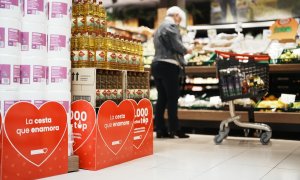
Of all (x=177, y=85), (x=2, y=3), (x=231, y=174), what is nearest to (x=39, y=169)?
(x=2, y=3)

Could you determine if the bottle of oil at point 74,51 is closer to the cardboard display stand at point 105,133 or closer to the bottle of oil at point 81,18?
the bottle of oil at point 81,18

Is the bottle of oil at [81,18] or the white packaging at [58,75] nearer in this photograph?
the white packaging at [58,75]

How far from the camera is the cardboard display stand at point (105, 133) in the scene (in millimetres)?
3047

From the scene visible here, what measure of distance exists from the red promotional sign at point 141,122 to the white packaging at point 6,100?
3.72 feet

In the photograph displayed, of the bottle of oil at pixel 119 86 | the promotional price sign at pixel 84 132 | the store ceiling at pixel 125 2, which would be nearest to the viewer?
the promotional price sign at pixel 84 132

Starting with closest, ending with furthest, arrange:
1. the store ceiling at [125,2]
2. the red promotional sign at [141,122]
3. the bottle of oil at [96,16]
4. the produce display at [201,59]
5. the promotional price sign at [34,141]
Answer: the promotional price sign at [34,141], the bottle of oil at [96,16], the red promotional sign at [141,122], the produce display at [201,59], the store ceiling at [125,2]

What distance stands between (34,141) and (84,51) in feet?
2.81

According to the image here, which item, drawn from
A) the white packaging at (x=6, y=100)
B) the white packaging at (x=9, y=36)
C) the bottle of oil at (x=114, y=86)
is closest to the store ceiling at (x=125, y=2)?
the bottle of oil at (x=114, y=86)

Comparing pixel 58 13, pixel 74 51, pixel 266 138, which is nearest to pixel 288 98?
pixel 266 138

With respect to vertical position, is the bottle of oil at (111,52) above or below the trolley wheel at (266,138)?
above

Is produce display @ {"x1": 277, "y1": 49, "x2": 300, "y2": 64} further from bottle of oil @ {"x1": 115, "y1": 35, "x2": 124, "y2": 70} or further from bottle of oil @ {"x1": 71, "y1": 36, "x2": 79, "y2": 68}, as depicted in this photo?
bottle of oil @ {"x1": 71, "y1": 36, "x2": 79, "y2": 68}

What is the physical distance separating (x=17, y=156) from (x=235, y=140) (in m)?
2.96

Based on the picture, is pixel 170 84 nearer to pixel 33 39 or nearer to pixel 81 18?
pixel 81 18

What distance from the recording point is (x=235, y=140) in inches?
191
